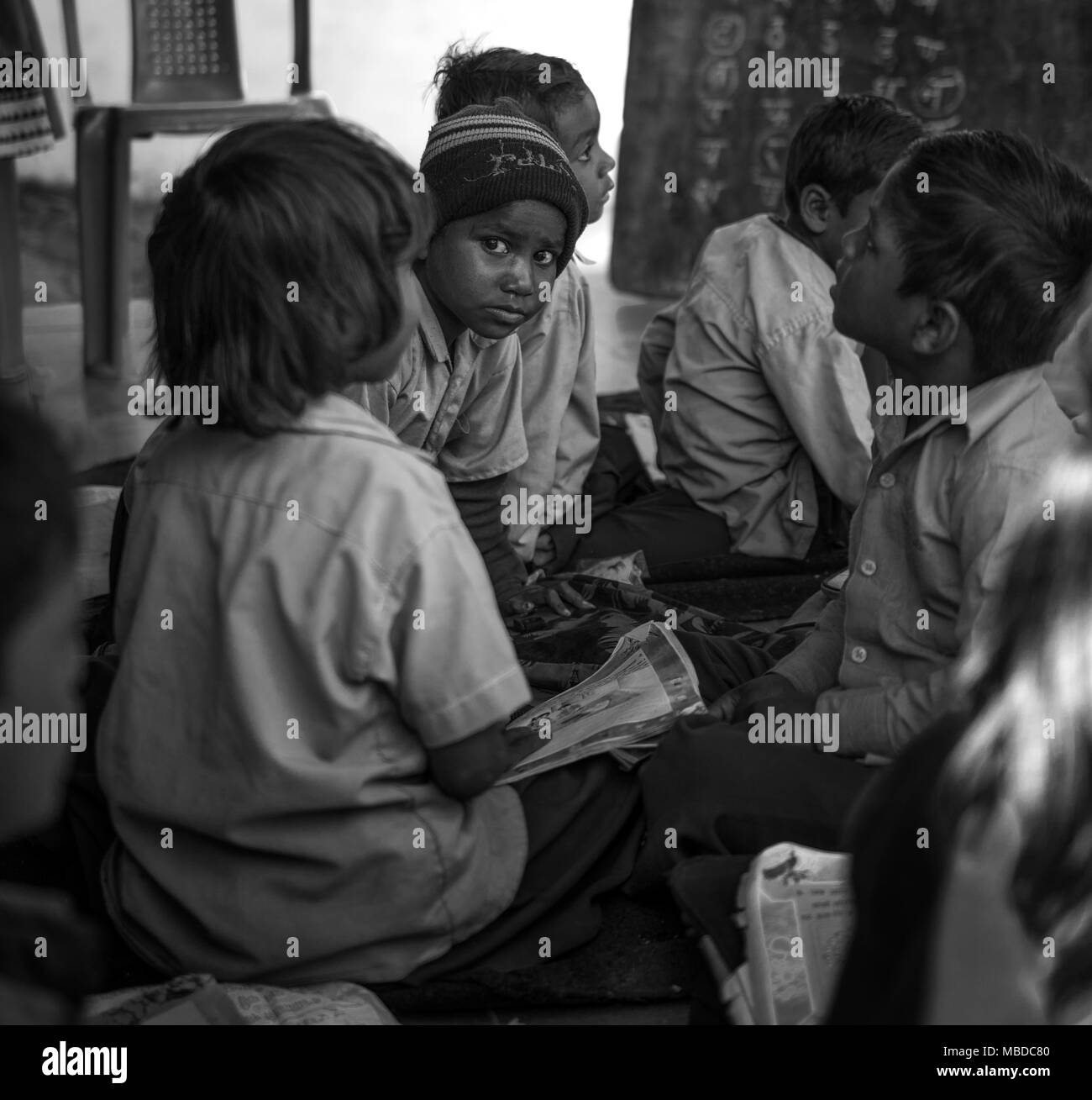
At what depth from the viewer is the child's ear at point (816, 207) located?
3.05 m

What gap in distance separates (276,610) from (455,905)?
0.41m

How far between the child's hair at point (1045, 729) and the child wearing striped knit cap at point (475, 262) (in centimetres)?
130

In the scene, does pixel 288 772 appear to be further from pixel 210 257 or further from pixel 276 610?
pixel 210 257

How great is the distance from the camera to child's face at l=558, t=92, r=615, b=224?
2961 millimetres

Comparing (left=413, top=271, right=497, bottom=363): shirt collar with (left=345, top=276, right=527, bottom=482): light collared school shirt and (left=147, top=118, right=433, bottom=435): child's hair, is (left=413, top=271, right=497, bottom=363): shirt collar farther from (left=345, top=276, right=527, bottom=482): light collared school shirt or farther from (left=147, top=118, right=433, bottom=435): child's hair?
(left=147, top=118, right=433, bottom=435): child's hair

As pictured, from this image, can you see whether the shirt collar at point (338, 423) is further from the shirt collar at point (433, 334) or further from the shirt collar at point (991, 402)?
the shirt collar at point (433, 334)

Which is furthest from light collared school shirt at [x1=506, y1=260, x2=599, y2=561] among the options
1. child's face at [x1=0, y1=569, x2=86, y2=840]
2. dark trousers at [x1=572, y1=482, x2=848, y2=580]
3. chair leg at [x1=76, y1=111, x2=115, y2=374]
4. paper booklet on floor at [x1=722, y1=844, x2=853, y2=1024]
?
chair leg at [x1=76, y1=111, x2=115, y2=374]

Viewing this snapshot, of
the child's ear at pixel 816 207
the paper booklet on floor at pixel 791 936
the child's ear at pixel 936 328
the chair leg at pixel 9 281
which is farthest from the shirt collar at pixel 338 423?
the chair leg at pixel 9 281

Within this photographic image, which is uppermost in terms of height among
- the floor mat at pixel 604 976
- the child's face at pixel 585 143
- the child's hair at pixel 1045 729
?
the child's face at pixel 585 143

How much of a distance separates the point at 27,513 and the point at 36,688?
0.43 feet

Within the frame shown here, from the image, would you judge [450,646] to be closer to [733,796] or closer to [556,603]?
[733,796]

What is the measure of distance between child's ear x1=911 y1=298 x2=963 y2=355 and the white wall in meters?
3.92

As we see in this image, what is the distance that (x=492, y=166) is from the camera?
2.28 m
